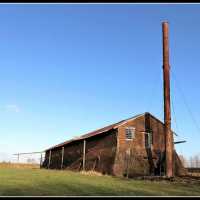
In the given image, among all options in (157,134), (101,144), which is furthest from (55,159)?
(157,134)

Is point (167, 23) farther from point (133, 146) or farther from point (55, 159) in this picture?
point (55, 159)

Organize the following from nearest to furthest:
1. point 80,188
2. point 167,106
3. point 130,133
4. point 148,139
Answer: point 80,188 → point 167,106 → point 130,133 → point 148,139

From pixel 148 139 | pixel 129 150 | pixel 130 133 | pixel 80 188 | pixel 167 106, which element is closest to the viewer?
pixel 80 188

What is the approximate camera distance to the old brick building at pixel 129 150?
36156 millimetres

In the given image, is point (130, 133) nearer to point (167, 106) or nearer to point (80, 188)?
point (167, 106)

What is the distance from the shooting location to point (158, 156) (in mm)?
37875

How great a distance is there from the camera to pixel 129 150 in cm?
3716

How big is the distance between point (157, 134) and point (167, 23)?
40.5ft

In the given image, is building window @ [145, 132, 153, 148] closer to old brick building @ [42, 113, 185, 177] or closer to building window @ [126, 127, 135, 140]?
old brick building @ [42, 113, 185, 177]

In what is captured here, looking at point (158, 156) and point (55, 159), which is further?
point (55, 159)

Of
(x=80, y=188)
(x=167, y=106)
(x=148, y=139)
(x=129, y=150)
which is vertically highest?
(x=167, y=106)

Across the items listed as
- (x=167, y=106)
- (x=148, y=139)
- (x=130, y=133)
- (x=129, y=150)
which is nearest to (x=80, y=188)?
(x=167, y=106)

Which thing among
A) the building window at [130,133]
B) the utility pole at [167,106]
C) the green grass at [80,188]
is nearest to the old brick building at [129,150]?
the building window at [130,133]

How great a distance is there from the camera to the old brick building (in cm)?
3616
